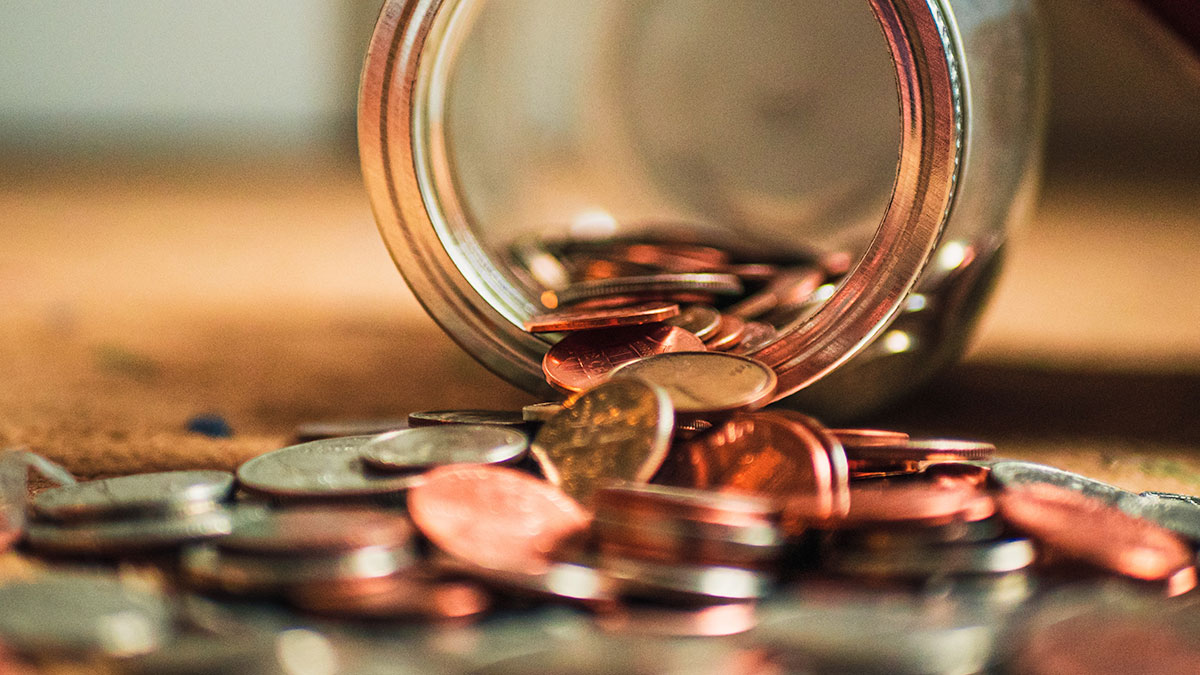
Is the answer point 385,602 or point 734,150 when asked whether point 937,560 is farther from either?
point 734,150

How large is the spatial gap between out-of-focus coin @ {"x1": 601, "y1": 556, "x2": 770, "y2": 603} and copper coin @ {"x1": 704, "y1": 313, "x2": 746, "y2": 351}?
0.33 m

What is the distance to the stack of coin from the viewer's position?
67 centimetres

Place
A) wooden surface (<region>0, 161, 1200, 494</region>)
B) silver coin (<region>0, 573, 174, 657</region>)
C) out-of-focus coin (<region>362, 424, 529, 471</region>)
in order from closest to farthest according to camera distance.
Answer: silver coin (<region>0, 573, 174, 657</region>) < out-of-focus coin (<region>362, 424, 529, 471</region>) < wooden surface (<region>0, 161, 1200, 494</region>)

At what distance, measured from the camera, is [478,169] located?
170 centimetres

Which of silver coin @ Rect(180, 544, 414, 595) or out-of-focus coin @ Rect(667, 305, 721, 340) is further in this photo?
out-of-focus coin @ Rect(667, 305, 721, 340)

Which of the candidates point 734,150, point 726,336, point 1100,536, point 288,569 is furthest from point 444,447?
point 734,150

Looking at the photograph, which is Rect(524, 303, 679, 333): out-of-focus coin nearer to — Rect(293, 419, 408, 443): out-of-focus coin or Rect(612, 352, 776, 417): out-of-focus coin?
Rect(612, 352, 776, 417): out-of-focus coin

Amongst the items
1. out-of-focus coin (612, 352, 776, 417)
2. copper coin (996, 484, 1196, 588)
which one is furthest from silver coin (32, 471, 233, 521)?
copper coin (996, 484, 1196, 588)

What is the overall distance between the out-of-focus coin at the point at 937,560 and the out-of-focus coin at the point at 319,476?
312 mm

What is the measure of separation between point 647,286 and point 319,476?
0.35 meters

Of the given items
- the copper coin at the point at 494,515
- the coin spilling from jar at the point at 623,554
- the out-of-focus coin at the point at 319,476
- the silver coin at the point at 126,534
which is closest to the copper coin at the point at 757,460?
the coin spilling from jar at the point at 623,554

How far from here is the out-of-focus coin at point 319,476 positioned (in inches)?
28.7

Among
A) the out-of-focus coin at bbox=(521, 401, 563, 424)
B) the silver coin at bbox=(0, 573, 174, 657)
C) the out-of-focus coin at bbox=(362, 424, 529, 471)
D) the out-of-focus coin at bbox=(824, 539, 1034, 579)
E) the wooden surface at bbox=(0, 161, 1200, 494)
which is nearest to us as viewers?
the silver coin at bbox=(0, 573, 174, 657)

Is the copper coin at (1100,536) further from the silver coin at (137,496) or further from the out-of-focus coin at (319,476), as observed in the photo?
the silver coin at (137,496)
